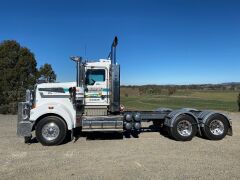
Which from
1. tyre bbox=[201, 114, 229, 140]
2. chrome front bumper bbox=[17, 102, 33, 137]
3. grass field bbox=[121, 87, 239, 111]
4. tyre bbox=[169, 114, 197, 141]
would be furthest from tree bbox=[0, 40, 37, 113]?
tyre bbox=[201, 114, 229, 140]

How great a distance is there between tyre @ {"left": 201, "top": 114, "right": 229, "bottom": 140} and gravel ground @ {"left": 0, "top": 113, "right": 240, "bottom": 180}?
0.30 meters

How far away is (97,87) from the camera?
469 inches

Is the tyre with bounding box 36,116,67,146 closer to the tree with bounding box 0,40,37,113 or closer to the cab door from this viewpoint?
Answer: the cab door

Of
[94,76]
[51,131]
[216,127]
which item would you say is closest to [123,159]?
[51,131]

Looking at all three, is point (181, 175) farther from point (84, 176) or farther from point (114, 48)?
point (114, 48)

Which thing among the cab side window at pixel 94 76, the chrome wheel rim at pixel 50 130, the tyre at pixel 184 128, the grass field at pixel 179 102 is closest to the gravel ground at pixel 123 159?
the tyre at pixel 184 128

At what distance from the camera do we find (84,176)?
718 centimetres

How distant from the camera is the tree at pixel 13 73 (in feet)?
81.2

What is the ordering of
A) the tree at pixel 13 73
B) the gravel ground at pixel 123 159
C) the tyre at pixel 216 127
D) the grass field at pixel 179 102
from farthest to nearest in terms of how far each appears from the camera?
the grass field at pixel 179 102 → the tree at pixel 13 73 → the tyre at pixel 216 127 → the gravel ground at pixel 123 159

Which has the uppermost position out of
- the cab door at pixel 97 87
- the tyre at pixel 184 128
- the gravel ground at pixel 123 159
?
the cab door at pixel 97 87

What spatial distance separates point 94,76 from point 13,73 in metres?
14.9

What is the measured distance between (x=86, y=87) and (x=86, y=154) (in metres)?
3.13

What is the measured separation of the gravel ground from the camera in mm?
7348

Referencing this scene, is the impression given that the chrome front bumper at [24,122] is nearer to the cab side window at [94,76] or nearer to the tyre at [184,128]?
Result: the cab side window at [94,76]
